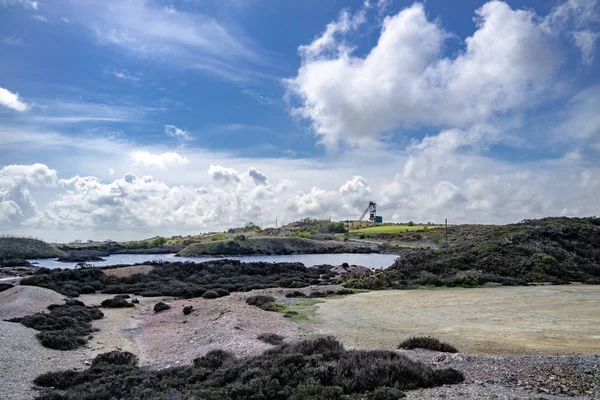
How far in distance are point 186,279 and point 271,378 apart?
119 ft

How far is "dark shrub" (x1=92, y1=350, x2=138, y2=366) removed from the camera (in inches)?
551

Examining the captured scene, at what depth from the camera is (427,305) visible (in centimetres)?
2316

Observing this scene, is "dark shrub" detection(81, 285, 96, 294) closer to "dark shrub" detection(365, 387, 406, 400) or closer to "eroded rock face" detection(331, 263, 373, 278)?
"eroded rock face" detection(331, 263, 373, 278)

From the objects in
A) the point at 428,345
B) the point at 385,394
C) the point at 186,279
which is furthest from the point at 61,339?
the point at 186,279

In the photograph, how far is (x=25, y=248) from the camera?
334 feet

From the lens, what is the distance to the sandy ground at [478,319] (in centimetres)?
1360

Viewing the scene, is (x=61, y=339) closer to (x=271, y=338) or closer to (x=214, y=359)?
(x=214, y=359)

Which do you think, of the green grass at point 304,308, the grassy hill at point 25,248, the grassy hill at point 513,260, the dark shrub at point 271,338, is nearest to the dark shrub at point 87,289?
the green grass at point 304,308

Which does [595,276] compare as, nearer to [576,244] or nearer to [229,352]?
[576,244]

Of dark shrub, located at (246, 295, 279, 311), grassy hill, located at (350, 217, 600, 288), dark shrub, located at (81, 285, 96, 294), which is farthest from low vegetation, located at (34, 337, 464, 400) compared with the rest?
dark shrub, located at (81, 285, 96, 294)

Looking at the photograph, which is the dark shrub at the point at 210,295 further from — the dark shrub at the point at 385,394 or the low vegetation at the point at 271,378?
the dark shrub at the point at 385,394

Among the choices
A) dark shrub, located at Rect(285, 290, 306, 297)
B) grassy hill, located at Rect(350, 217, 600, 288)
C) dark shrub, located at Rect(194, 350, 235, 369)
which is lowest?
dark shrub, located at Rect(285, 290, 306, 297)

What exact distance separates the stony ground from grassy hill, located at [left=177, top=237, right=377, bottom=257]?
7357 cm

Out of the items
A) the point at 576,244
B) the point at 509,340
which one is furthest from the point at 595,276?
the point at 509,340
